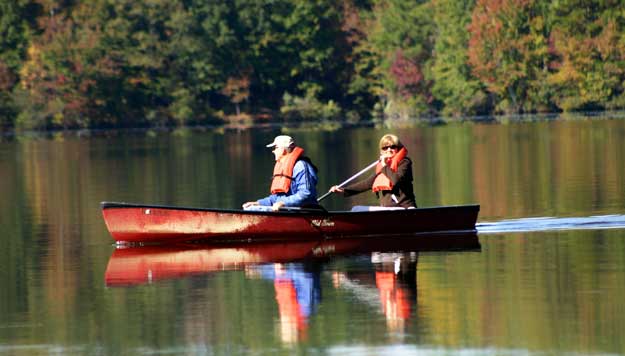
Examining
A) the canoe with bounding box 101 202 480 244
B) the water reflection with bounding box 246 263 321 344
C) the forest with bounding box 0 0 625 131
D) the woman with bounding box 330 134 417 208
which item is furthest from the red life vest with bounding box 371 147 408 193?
the forest with bounding box 0 0 625 131

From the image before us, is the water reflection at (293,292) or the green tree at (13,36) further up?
the green tree at (13,36)

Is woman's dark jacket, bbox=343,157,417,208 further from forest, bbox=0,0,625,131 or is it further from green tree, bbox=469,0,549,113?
green tree, bbox=469,0,549,113

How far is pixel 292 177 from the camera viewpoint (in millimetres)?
21234

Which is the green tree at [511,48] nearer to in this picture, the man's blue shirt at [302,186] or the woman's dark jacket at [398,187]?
the woman's dark jacket at [398,187]

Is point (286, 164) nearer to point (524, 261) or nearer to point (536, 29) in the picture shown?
point (524, 261)

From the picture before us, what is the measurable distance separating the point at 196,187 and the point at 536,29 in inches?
2348

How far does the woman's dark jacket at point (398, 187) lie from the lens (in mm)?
21188

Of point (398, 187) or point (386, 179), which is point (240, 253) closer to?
point (386, 179)

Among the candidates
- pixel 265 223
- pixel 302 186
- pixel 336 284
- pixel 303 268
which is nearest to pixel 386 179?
pixel 302 186

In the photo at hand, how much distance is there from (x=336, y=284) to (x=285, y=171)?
4.52 meters

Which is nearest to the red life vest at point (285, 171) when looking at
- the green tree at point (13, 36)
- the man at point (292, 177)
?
the man at point (292, 177)

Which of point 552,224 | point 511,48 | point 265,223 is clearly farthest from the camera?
point 511,48

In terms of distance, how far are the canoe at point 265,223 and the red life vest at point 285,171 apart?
0.31 meters

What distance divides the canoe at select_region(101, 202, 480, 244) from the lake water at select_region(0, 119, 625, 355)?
1.22 feet
